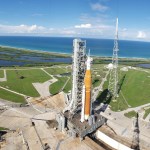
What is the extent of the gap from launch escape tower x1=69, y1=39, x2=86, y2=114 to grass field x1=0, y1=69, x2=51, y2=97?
924 inches

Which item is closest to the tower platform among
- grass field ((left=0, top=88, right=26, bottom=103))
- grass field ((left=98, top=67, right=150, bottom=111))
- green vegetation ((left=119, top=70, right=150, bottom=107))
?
grass field ((left=98, top=67, right=150, bottom=111))

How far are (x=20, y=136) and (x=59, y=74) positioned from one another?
63.7 metres

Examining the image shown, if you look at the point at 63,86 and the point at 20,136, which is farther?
the point at 63,86

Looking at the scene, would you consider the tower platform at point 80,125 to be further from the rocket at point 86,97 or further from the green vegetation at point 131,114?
the green vegetation at point 131,114

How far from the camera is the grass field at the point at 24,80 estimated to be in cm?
7839

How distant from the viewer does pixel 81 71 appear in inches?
2074

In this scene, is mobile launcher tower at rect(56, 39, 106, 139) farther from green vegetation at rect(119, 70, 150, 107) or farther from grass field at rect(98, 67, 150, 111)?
green vegetation at rect(119, 70, 150, 107)

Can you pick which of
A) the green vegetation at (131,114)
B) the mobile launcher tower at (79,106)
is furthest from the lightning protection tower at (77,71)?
the green vegetation at (131,114)

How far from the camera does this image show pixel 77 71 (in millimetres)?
51625

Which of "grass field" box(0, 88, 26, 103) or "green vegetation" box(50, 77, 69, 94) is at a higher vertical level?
"green vegetation" box(50, 77, 69, 94)

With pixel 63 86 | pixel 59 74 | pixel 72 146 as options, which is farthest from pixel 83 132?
pixel 59 74

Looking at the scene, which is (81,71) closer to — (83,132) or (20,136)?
(83,132)

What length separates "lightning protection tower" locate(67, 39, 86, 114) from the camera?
50.9 m

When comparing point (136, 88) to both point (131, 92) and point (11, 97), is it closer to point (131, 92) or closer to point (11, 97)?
point (131, 92)
